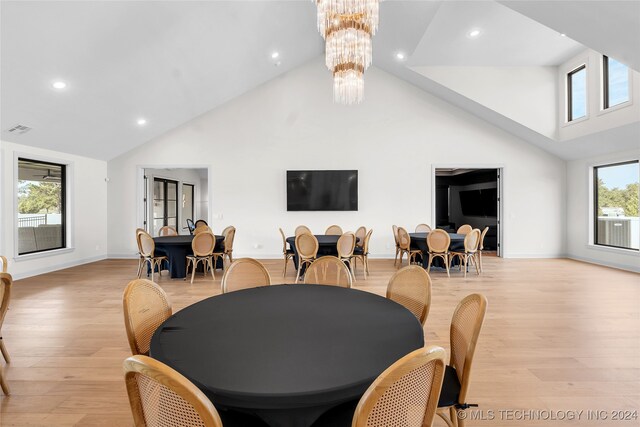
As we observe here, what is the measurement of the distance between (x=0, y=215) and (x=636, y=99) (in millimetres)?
11177

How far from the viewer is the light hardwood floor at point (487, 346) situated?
6.87 feet

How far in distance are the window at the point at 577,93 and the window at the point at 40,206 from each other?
454 inches

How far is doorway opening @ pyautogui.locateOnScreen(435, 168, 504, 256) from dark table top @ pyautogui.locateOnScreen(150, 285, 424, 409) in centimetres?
778

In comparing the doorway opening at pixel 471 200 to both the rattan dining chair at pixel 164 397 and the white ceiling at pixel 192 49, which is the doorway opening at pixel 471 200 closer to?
the white ceiling at pixel 192 49

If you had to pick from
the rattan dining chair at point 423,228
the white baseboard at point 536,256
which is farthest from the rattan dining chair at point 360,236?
the white baseboard at point 536,256

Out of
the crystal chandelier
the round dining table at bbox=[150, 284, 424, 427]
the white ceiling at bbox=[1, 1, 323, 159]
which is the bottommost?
the round dining table at bbox=[150, 284, 424, 427]

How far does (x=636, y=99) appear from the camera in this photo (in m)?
5.39

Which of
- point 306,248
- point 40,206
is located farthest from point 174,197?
point 306,248

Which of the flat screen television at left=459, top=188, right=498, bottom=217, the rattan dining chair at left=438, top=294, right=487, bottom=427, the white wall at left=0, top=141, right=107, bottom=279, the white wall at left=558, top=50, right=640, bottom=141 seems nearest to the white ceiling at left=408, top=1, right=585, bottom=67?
the white wall at left=558, top=50, right=640, bottom=141

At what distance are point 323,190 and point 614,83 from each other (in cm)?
626

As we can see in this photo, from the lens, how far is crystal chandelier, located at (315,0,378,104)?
2.68 meters

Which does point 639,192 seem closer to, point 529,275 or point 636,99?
point 636,99

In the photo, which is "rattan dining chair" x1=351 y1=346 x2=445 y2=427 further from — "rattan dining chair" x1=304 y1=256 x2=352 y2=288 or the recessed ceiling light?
the recessed ceiling light

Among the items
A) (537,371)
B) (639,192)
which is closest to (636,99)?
(639,192)
